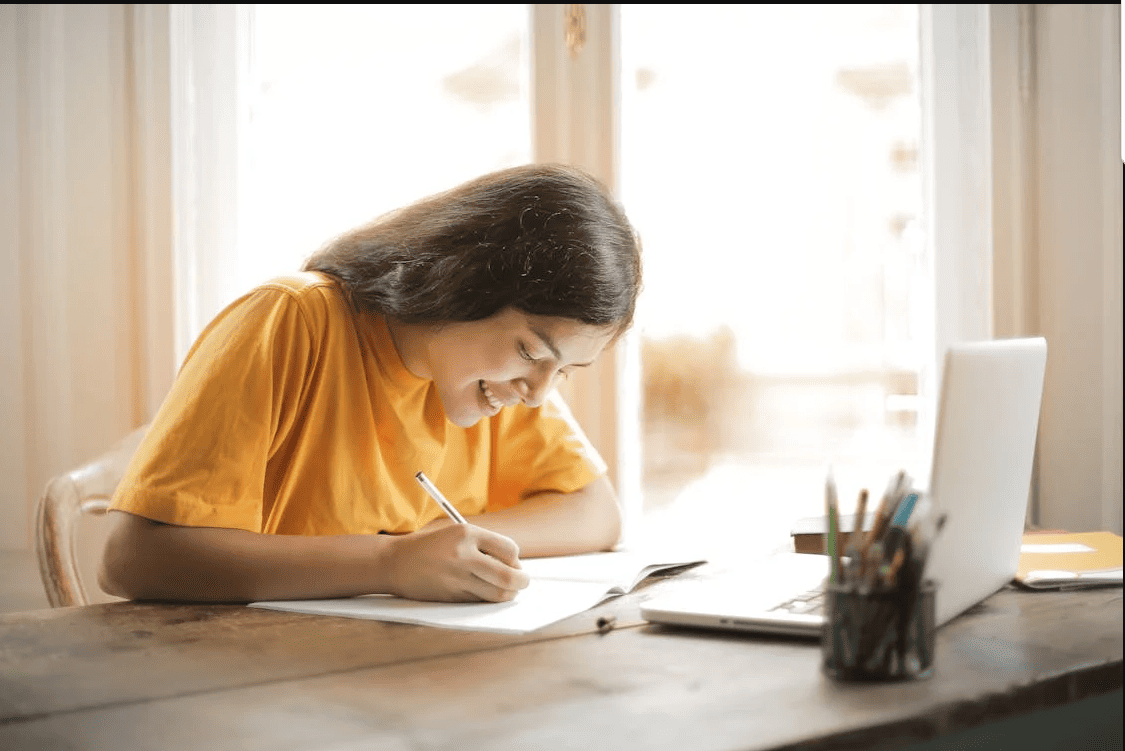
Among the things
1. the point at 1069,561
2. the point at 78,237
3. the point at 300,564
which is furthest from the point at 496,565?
the point at 78,237

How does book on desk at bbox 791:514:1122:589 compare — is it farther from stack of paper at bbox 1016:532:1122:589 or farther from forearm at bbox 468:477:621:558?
forearm at bbox 468:477:621:558

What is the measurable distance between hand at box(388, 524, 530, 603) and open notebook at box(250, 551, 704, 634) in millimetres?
12

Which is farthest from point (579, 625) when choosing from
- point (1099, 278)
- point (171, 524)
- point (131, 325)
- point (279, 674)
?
point (1099, 278)

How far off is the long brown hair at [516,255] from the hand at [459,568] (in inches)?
12.8

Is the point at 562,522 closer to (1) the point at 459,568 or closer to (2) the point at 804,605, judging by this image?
(1) the point at 459,568

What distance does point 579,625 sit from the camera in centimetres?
107

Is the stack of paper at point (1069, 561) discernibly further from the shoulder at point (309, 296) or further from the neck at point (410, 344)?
the shoulder at point (309, 296)

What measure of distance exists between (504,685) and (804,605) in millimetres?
352

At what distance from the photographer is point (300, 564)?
121 centimetres

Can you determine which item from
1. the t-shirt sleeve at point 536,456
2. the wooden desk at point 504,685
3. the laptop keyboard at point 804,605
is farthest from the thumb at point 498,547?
the t-shirt sleeve at point 536,456

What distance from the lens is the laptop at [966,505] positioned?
0.90 metres

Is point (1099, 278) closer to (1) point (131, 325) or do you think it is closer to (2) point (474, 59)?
(2) point (474, 59)

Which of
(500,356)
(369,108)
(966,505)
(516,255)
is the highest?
(369,108)

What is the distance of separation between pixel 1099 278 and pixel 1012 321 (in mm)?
198
